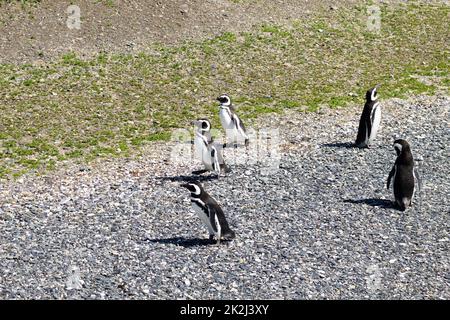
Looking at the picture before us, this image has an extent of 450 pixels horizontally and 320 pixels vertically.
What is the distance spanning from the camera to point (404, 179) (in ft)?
41.2

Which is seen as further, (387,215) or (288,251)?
(387,215)

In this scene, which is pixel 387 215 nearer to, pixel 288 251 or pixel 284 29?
pixel 288 251

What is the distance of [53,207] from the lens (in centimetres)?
1268

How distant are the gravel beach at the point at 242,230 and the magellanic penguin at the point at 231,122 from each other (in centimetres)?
43

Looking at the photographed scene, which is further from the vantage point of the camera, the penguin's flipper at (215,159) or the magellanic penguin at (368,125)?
the magellanic penguin at (368,125)

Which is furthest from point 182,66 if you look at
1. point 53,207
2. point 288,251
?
point 288,251

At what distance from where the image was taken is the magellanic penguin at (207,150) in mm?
13586

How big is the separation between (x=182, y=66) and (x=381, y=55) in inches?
210

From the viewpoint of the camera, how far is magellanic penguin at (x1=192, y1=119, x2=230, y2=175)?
44.6ft

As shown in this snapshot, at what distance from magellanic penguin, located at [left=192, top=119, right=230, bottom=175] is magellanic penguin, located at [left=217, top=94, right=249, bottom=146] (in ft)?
5.15

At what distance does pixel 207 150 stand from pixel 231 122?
1857 millimetres

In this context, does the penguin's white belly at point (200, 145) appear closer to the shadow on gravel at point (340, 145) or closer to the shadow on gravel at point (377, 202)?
the shadow on gravel at point (377, 202)

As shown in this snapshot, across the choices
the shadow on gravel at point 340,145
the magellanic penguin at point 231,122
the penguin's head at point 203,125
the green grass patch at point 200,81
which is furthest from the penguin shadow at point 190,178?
the shadow on gravel at point 340,145
